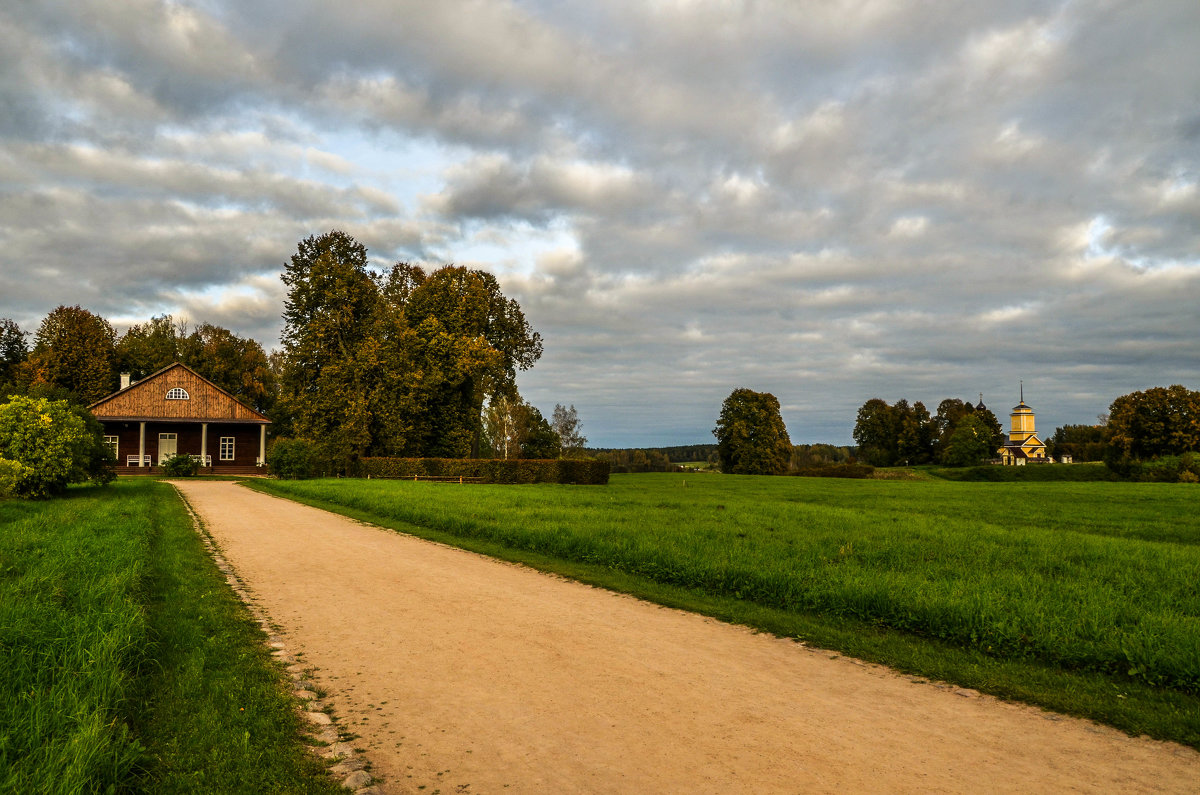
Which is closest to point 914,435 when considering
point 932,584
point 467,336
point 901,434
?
point 901,434

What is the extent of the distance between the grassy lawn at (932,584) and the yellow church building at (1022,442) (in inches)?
3936

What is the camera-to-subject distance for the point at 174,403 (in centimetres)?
5016

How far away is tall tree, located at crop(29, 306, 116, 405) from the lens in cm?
5712

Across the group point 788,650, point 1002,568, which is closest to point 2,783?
point 788,650

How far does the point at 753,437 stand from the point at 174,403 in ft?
166

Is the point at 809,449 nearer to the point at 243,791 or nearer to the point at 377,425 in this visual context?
the point at 377,425

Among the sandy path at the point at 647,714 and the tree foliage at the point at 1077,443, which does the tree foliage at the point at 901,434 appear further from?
the sandy path at the point at 647,714

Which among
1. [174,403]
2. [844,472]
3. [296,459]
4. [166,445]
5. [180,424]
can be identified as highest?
[174,403]

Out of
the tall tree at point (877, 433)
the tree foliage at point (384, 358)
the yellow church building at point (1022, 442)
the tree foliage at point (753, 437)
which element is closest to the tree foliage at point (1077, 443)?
the yellow church building at point (1022, 442)

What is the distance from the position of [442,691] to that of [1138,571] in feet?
32.9

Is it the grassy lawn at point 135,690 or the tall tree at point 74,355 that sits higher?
the tall tree at point 74,355

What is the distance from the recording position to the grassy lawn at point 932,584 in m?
5.80

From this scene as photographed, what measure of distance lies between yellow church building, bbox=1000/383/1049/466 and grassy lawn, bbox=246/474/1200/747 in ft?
328

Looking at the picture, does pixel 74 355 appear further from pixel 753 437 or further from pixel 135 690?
pixel 135 690
